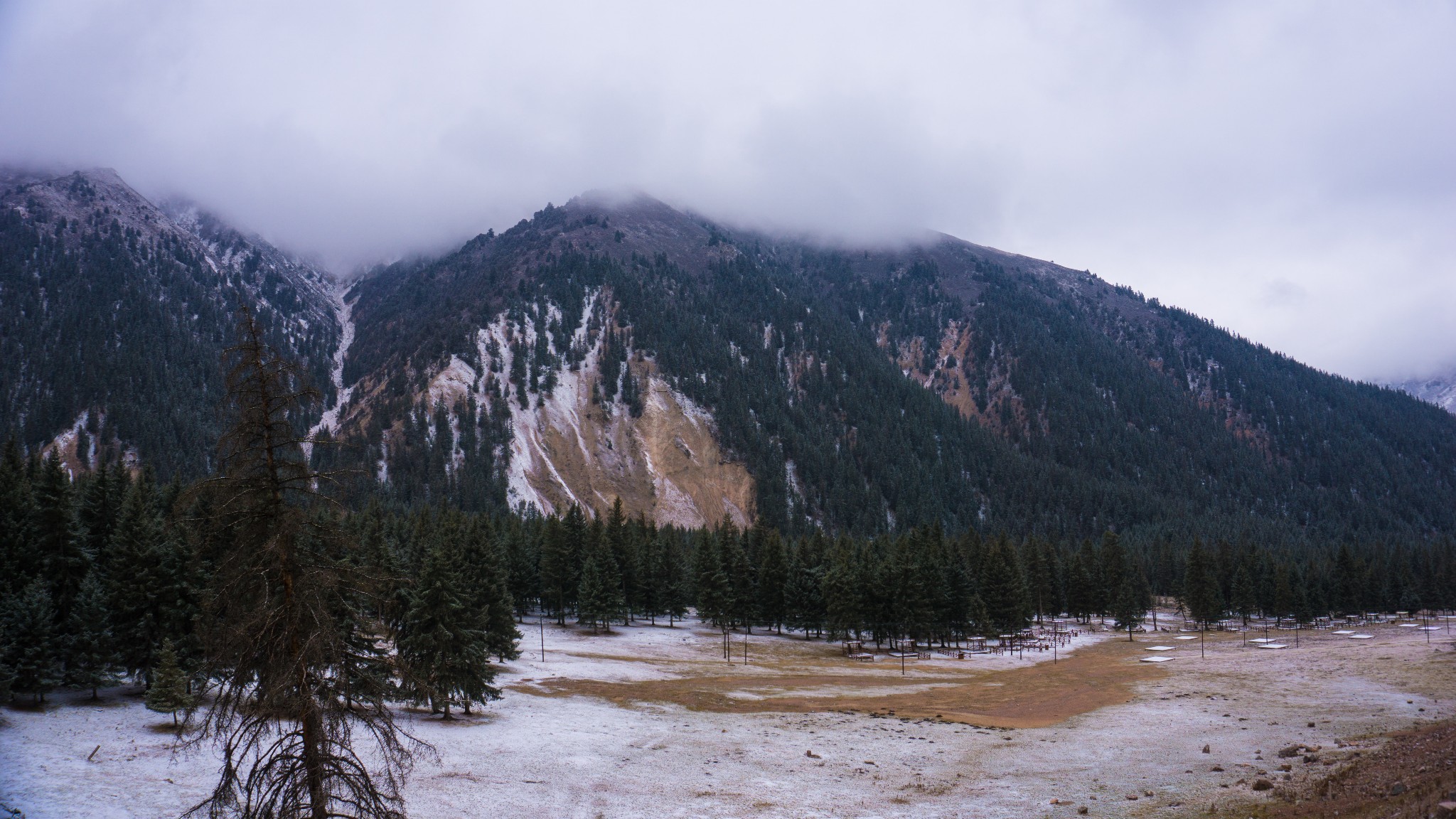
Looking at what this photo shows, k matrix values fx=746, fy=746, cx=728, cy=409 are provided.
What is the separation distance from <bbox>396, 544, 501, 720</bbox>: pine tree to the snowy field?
2113 millimetres

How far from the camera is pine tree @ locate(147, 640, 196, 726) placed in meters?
34.6

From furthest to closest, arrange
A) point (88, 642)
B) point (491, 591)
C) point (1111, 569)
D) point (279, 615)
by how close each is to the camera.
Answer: point (1111, 569) < point (491, 591) < point (88, 642) < point (279, 615)

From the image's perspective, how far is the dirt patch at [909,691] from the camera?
50281mm

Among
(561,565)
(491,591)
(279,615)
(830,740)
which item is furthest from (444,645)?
(561,565)

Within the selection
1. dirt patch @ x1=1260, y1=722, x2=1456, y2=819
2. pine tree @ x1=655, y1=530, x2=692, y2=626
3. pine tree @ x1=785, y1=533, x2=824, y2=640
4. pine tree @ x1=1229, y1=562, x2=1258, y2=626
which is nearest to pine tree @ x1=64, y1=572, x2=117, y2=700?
dirt patch @ x1=1260, y1=722, x2=1456, y2=819

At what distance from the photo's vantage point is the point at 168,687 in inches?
1390

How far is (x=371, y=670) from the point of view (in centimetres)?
1653

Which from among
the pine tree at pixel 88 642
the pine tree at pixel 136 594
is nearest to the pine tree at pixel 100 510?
the pine tree at pixel 136 594

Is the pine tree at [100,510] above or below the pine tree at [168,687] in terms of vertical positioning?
above

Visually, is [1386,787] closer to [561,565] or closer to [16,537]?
[16,537]

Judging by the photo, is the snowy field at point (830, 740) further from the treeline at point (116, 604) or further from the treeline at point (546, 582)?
the treeline at point (546, 582)

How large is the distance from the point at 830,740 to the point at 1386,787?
75.5ft

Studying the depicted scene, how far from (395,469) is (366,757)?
162708 mm

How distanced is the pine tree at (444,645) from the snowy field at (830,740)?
2.11 meters
